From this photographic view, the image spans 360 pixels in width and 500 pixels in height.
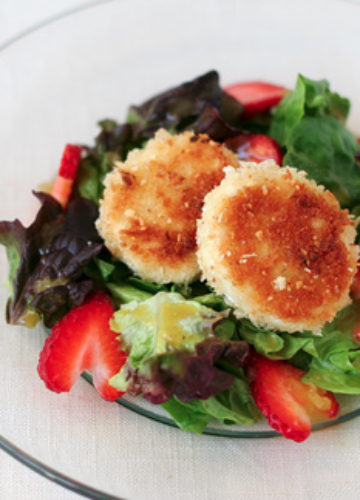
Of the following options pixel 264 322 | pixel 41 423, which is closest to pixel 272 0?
pixel 264 322

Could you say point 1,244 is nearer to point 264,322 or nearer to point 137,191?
point 137,191

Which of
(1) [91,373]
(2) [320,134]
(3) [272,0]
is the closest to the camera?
(1) [91,373]

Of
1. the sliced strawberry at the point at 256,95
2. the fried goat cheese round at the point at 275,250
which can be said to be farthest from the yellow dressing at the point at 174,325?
the sliced strawberry at the point at 256,95

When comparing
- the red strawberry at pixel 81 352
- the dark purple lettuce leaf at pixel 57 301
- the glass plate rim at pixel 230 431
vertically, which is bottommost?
the glass plate rim at pixel 230 431

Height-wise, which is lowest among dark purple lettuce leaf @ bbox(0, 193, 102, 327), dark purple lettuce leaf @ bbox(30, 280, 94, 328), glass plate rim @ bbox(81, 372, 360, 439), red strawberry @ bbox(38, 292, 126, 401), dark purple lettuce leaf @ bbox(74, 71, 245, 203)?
glass plate rim @ bbox(81, 372, 360, 439)

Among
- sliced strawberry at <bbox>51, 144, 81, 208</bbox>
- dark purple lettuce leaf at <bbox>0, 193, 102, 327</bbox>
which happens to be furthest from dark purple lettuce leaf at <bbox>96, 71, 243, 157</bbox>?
dark purple lettuce leaf at <bbox>0, 193, 102, 327</bbox>

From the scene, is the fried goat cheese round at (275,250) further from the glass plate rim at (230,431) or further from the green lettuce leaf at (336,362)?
the glass plate rim at (230,431)

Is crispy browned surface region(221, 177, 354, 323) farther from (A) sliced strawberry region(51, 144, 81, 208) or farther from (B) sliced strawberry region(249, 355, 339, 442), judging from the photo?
(A) sliced strawberry region(51, 144, 81, 208)
